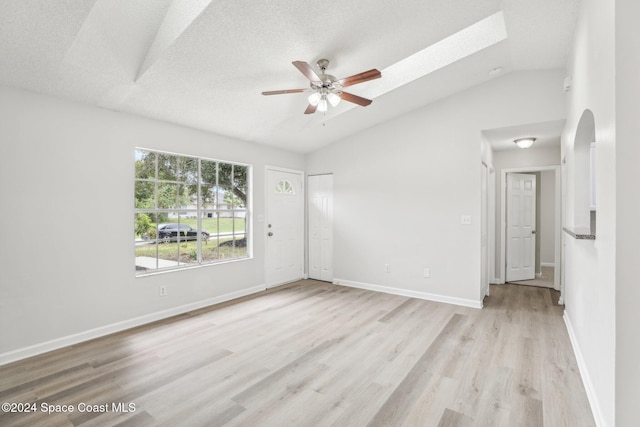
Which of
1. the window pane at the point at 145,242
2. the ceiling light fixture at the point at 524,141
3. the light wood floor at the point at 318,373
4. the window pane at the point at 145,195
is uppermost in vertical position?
the ceiling light fixture at the point at 524,141

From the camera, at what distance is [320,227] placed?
5.93 m

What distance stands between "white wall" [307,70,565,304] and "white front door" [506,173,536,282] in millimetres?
2038

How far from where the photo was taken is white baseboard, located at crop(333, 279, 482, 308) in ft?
14.2

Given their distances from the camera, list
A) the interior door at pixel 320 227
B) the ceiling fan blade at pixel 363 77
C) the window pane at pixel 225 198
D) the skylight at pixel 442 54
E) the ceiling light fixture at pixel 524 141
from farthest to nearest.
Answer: the interior door at pixel 320 227 → the ceiling light fixture at pixel 524 141 → the window pane at pixel 225 198 → the skylight at pixel 442 54 → the ceiling fan blade at pixel 363 77

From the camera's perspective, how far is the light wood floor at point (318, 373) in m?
2.04

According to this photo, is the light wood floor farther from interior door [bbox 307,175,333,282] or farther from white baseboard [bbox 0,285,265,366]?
interior door [bbox 307,175,333,282]

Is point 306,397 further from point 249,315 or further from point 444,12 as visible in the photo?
point 444,12

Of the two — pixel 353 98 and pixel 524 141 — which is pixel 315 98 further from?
Result: pixel 524 141

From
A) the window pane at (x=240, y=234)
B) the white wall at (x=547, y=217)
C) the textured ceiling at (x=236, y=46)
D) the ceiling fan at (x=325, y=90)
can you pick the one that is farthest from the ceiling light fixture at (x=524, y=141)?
the window pane at (x=240, y=234)

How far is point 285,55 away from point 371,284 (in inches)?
148

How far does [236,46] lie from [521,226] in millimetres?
5811

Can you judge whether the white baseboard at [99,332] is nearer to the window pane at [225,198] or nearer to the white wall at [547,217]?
the window pane at [225,198]

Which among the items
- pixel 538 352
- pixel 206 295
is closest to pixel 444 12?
pixel 538 352

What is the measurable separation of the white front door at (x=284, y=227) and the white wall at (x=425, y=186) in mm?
774
